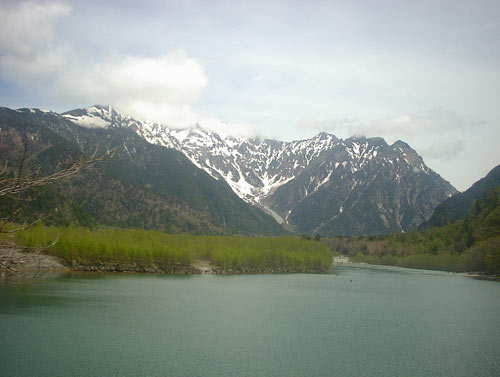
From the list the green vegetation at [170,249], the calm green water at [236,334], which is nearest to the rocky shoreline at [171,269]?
the green vegetation at [170,249]

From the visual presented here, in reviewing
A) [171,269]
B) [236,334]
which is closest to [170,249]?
[171,269]

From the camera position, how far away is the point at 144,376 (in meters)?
34.8

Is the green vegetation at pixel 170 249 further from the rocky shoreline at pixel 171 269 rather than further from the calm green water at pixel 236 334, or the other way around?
the calm green water at pixel 236 334

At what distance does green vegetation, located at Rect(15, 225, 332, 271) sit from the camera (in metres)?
120

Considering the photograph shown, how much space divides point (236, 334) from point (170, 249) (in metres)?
89.5

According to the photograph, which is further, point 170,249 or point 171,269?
point 170,249

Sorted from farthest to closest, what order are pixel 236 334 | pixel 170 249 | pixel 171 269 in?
pixel 170 249 → pixel 171 269 → pixel 236 334

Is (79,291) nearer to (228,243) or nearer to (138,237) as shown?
(138,237)

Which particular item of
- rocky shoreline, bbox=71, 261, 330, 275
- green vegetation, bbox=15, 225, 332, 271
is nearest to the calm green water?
rocky shoreline, bbox=71, 261, 330, 275

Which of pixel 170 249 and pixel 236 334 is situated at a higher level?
pixel 170 249

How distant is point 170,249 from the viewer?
137500 millimetres

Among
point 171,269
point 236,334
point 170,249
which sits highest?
point 170,249

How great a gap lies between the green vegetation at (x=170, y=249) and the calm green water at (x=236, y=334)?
3404 centimetres

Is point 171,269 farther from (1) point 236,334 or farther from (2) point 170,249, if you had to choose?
(1) point 236,334
